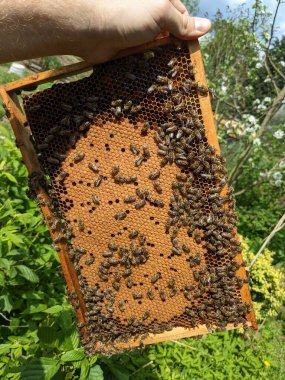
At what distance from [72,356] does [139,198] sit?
1478 mm

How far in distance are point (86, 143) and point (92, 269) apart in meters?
1.13

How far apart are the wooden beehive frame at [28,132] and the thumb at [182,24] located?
9 cm

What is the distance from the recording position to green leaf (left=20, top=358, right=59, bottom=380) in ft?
Answer: 9.18

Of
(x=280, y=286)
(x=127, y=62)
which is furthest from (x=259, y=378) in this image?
(x=127, y=62)

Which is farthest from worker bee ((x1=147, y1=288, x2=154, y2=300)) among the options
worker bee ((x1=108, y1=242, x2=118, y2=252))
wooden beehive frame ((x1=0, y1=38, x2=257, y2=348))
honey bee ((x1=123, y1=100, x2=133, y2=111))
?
honey bee ((x1=123, y1=100, x2=133, y2=111))

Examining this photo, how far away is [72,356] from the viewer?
121 inches

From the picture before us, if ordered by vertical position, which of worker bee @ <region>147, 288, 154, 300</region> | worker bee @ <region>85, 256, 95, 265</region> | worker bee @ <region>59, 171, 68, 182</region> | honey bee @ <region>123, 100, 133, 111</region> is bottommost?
worker bee @ <region>147, 288, 154, 300</region>

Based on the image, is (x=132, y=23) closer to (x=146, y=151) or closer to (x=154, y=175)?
(x=146, y=151)

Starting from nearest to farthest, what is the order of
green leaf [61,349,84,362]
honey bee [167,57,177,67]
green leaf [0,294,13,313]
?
honey bee [167,57,177,67], green leaf [61,349,84,362], green leaf [0,294,13,313]

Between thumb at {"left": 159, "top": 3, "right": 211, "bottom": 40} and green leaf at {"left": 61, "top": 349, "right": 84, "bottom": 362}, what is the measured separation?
273 cm

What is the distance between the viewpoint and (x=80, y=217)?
3.09m

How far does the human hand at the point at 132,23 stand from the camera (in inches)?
97.8

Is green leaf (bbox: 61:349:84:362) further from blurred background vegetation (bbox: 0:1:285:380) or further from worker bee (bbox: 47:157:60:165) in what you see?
worker bee (bbox: 47:157:60:165)

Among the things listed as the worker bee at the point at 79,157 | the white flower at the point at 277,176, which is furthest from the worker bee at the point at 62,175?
the white flower at the point at 277,176
